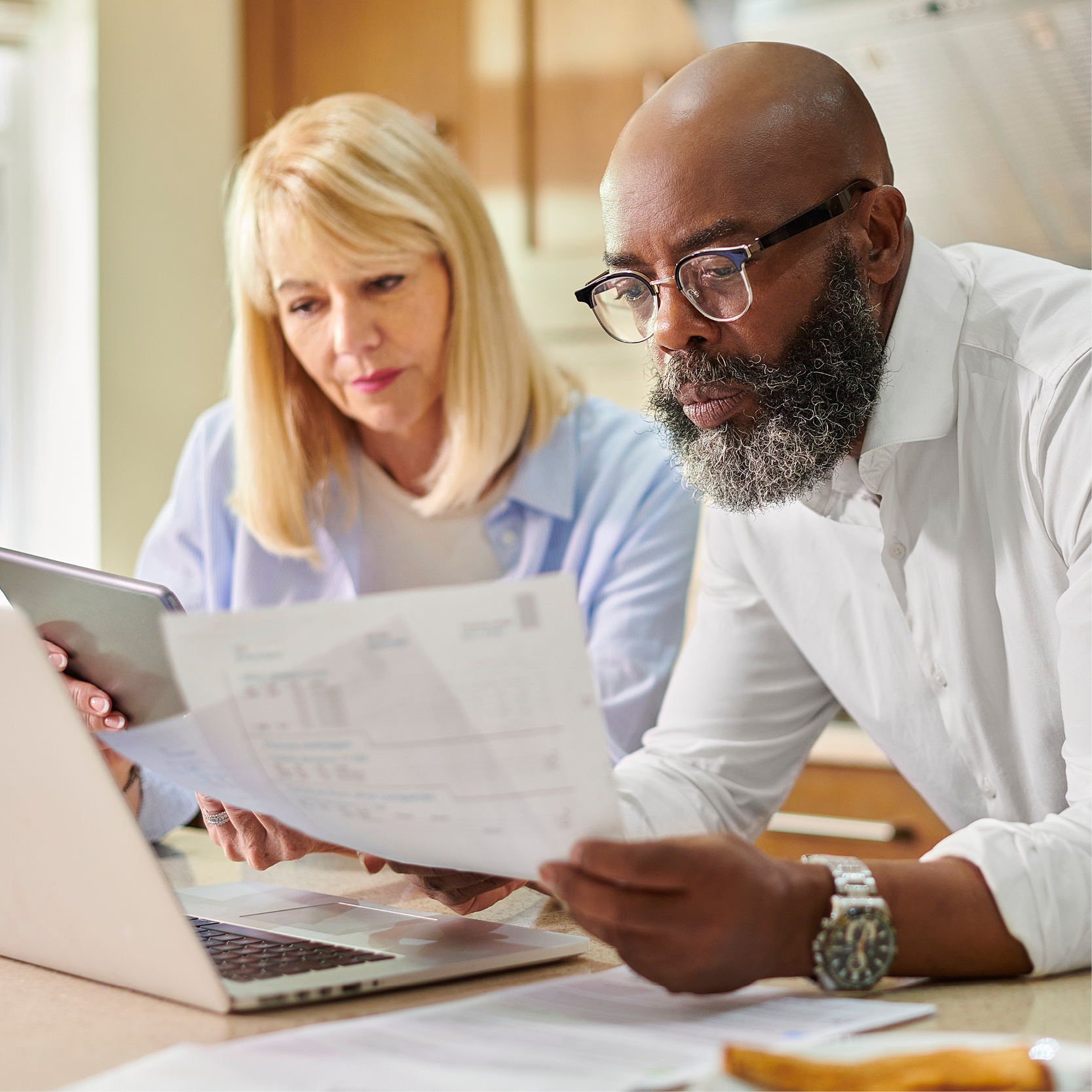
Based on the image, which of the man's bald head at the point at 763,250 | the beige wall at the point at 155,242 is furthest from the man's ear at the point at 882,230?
the beige wall at the point at 155,242

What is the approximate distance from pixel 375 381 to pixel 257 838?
83 cm

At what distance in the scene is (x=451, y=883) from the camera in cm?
82

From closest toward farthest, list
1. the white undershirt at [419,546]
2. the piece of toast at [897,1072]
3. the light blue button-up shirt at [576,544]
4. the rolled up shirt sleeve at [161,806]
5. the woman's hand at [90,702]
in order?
1. the piece of toast at [897,1072]
2. the woman's hand at [90,702]
3. the rolled up shirt sleeve at [161,806]
4. the light blue button-up shirt at [576,544]
5. the white undershirt at [419,546]

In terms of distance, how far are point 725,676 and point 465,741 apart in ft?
1.93

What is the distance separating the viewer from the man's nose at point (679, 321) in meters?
0.97

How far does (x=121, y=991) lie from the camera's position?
2.30 feet

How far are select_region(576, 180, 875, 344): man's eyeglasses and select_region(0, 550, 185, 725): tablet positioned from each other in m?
0.46

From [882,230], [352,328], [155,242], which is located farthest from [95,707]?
[155,242]

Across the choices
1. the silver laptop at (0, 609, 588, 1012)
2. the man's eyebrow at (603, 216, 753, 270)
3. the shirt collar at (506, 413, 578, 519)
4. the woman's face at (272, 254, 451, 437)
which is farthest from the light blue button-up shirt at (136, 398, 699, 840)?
the silver laptop at (0, 609, 588, 1012)

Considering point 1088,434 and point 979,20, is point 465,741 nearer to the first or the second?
point 1088,434

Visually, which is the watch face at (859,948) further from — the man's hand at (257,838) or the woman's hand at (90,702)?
the woman's hand at (90,702)

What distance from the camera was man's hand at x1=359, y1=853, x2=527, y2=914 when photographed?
81 cm

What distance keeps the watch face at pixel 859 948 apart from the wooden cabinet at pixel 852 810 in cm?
143

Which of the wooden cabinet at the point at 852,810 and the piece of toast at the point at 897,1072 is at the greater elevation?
the piece of toast at the point at 897,1072
